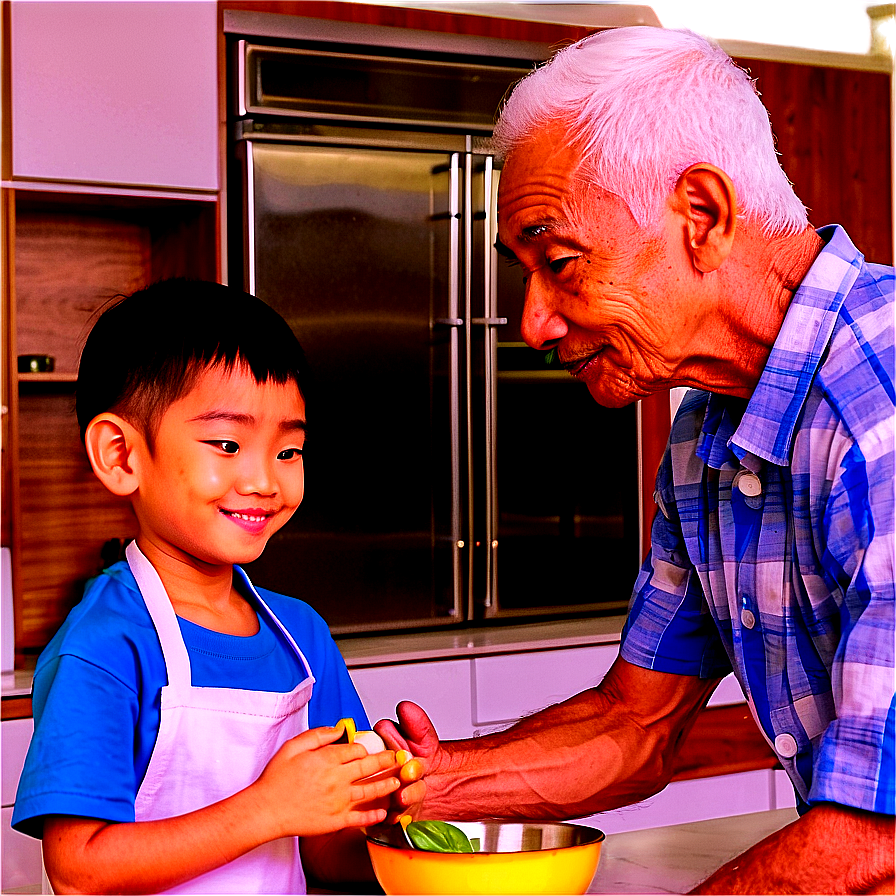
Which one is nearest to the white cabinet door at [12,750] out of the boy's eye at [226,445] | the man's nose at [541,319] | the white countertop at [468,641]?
the white countertop at [468,641]

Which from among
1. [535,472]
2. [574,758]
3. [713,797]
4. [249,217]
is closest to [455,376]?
[535,472]

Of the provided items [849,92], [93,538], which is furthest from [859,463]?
[849,92]

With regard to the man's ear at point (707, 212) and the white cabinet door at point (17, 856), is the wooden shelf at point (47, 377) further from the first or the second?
the man's ear at point (707, 212)

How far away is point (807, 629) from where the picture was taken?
3.57ft

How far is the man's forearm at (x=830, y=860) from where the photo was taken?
33.5 inches

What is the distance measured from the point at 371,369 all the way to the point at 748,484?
2.00 meters

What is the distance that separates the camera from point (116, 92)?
2695 millimetres

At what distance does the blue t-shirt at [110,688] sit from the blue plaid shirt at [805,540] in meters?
0.43

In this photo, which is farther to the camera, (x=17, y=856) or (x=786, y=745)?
(x=17, y=856)

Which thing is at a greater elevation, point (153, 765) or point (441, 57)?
point (441, 57)

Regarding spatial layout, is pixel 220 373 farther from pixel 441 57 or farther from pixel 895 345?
pixel 441 57

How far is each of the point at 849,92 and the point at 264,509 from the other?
3.19m

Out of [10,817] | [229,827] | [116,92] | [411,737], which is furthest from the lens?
[116,92]

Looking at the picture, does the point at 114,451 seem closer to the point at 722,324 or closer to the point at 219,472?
the point at 219,472
